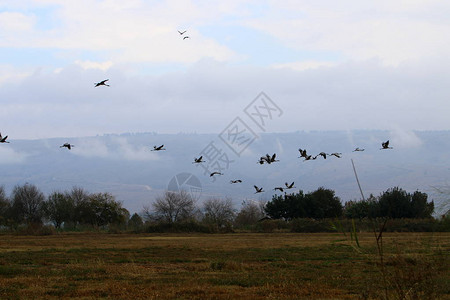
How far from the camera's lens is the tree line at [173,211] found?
225 feet

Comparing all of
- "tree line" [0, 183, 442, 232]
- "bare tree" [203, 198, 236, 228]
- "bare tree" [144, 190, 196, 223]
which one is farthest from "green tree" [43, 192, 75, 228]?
"bare tree" [203, 198, 236, 228]

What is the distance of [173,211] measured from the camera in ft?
287

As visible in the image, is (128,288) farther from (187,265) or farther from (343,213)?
(343,213)

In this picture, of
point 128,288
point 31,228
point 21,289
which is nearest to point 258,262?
point 128,288

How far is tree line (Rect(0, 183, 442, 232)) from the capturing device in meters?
68.6

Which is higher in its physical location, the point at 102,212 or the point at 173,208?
the point at 173,208

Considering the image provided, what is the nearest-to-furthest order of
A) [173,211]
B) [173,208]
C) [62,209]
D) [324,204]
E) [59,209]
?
[324,204], [173,211], [173,208], [62,209], [59,209]

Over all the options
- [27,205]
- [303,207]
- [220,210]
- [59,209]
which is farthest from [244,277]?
[27,205]

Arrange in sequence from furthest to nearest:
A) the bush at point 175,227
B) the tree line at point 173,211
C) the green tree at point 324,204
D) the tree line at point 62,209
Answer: the tree line at point 62,209 → the green tree at point 324,204 → the tree line at point 173,211 → the bush at point 175,227

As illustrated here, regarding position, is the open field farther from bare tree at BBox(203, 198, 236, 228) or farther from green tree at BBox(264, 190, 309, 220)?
bare tree at BBox(203, 198, 236, 228)

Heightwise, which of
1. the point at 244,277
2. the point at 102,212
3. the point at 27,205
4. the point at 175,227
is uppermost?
the point at 27,205

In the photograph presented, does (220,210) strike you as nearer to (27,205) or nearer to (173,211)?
(173,211)

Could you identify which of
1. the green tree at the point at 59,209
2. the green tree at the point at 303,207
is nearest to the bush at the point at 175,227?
the green tree at the point at 303,207

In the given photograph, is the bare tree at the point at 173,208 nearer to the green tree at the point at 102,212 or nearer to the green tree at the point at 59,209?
the green tree at the point at 102,212
